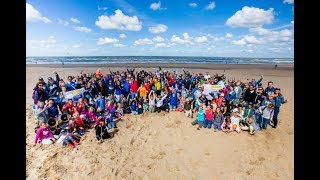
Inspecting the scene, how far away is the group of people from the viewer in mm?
11469

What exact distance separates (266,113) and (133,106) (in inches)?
272

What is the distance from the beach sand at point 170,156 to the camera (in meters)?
8.81

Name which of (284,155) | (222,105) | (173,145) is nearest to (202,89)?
(222,105)

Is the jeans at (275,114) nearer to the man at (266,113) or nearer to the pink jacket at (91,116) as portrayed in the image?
the man at (266,113)

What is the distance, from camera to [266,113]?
11719mm

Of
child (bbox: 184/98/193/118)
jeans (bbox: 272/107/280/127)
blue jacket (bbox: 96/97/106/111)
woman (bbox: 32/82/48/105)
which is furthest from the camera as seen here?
child (bbox: 184/98/193/118)

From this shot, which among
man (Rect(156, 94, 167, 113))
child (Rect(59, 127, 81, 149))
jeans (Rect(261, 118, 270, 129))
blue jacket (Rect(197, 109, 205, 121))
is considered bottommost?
child (Rect(59, 127, 81, 149))

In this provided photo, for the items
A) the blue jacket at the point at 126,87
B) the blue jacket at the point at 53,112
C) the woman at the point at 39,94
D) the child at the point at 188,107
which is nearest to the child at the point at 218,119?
the child at the point at 188,107

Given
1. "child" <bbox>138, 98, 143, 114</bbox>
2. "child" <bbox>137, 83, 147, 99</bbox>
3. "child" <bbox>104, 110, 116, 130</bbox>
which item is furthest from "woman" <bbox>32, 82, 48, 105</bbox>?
"child" <bbox>137, 83, 147, 99</bbox>

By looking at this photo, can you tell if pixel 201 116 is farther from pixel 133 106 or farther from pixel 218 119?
pixel 133 106

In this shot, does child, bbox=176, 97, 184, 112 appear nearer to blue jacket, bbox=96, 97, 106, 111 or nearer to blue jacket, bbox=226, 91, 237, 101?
blue jacket, bbox=226, 91, 237, 101

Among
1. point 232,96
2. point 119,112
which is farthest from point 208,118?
point 119,112

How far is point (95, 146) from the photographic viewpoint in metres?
Result: 10.5
